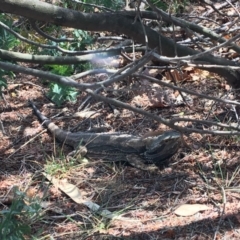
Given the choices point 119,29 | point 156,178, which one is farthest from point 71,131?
point 119,29

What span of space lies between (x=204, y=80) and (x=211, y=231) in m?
1.98

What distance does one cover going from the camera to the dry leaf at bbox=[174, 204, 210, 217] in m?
3.52

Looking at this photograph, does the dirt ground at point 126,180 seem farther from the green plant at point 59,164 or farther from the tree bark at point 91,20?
the tree bark at point 91,20

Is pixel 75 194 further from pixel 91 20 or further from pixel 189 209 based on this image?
pixel 91 20

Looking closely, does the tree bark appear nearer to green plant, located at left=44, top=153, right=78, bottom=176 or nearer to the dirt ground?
the dirt ground

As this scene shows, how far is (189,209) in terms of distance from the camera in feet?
11.6

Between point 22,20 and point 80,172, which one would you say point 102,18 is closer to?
point 80,172

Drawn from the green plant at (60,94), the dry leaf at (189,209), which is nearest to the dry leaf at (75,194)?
the dry leaf at (189,209)

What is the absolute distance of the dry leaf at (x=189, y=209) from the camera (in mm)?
3521

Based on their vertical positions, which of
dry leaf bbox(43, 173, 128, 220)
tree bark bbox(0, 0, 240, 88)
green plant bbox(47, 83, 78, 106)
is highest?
tree bark bbox(0, 0, 240, 88)

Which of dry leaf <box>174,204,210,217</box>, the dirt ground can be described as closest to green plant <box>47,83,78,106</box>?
the dirt ground

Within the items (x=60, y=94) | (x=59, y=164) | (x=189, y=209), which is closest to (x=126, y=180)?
(x=59, y=164)

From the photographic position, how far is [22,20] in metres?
5.70

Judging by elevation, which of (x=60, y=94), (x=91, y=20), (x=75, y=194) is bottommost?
(x=75, y=194)
